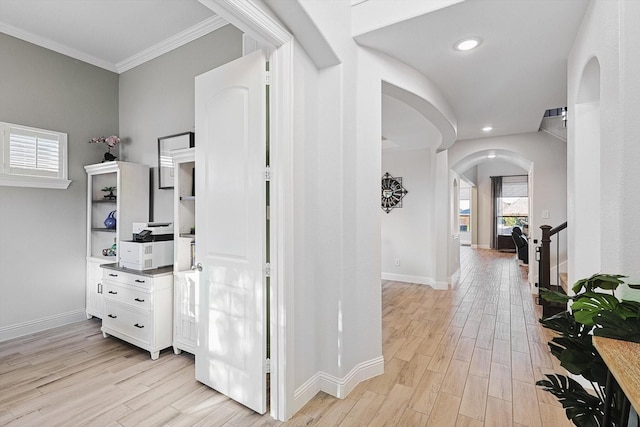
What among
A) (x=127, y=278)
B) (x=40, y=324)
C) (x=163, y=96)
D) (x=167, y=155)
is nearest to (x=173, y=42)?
(x=163, y=96)

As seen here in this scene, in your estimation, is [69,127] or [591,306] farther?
[69,127]

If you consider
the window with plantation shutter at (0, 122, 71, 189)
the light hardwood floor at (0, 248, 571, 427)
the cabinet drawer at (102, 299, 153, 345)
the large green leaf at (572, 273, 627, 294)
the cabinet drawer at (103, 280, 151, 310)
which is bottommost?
the light hardwood floor at (0, 248, 571, 427)

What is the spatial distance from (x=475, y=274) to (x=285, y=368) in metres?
5.81

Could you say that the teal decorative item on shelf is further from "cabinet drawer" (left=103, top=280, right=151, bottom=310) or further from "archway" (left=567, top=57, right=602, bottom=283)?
"archway" (left=567, top=57, right=602, bottom=283)

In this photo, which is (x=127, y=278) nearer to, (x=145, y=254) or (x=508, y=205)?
(x=145, y=254)

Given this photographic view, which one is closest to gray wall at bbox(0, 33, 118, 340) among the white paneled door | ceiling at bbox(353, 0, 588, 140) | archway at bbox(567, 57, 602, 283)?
the white paneled door

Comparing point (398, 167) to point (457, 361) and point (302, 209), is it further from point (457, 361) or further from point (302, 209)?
point (302, 209)

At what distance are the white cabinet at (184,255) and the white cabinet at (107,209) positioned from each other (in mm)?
945

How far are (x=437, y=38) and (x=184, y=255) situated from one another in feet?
8.89

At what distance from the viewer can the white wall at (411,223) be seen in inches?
218

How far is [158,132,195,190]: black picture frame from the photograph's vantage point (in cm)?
332

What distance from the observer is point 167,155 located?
3439 millimetres

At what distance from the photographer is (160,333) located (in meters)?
2.75

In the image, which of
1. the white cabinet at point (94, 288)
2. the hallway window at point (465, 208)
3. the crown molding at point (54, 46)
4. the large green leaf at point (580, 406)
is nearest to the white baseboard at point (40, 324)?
the white cabinet at point (94, 288)
